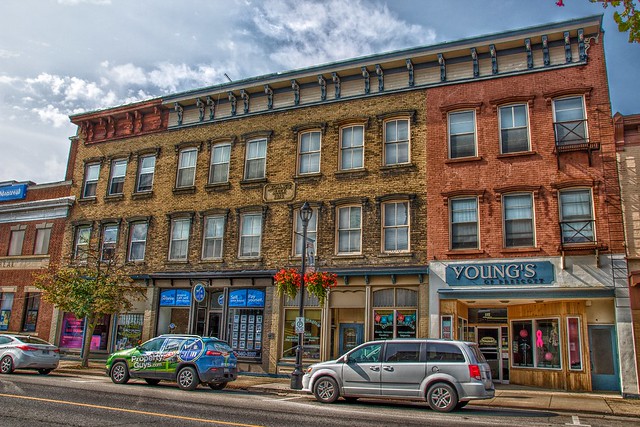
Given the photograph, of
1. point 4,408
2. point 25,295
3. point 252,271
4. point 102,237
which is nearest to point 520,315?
point 252,271

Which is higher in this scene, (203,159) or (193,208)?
(203,159)

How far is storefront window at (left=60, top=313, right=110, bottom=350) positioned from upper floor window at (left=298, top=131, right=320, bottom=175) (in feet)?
38.0

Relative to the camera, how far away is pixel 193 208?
25156mm

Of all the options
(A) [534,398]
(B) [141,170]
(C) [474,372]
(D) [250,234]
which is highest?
(B) [141,170]

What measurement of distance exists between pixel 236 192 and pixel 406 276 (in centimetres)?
857

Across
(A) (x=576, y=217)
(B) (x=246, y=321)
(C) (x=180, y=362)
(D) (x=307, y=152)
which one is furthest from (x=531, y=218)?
(C) (x=180, y=362)

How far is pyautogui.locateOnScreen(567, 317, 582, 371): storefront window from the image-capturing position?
17812 millimetres

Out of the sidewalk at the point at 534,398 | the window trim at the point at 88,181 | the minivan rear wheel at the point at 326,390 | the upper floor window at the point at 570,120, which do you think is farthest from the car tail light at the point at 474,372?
the window trim at the point at 88,181

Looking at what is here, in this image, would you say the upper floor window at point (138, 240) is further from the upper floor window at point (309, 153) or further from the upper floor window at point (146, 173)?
the upper floor window at point (309, 153)

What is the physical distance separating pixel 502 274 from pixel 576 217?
121 inches

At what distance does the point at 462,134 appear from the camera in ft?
68.7

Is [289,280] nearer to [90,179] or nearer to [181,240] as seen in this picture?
[181,240]

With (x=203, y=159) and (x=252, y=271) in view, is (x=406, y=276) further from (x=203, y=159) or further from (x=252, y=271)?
(x=203, y=159)

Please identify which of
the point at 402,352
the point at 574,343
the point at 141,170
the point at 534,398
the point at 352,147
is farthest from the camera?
the point at 141,170
